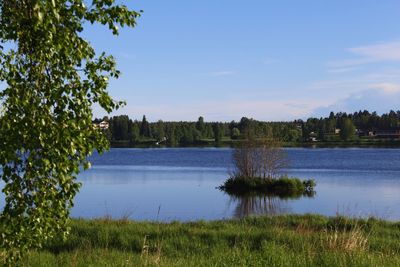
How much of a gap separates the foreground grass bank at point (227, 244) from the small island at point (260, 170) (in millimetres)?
26443

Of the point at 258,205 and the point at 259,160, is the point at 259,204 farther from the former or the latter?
the point at 259,160

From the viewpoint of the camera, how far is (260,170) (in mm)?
49281

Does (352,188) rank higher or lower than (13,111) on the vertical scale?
lower

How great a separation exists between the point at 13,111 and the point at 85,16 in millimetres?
1329

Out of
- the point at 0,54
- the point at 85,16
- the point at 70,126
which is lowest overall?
the point at 70,126

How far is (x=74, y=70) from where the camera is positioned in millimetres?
5949

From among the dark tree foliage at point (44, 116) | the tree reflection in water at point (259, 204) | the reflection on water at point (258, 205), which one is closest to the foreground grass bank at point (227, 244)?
the dark tree foliage at point (44, 116)

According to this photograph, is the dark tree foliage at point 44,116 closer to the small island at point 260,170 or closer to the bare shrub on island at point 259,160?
the small island at point 260,170

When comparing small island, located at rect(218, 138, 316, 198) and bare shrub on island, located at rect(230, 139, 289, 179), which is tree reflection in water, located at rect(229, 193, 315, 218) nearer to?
small island, located at rect(218, 138, 316, 198)

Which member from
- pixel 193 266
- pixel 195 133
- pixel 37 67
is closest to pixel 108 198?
pixel 193 266

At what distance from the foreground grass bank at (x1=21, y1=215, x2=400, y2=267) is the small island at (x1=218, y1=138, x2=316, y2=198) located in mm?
26443

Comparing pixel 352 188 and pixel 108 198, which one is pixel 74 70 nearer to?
pixel 108 198

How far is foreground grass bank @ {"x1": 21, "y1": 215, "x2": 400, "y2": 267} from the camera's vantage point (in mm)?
8758

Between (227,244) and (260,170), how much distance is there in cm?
3508
